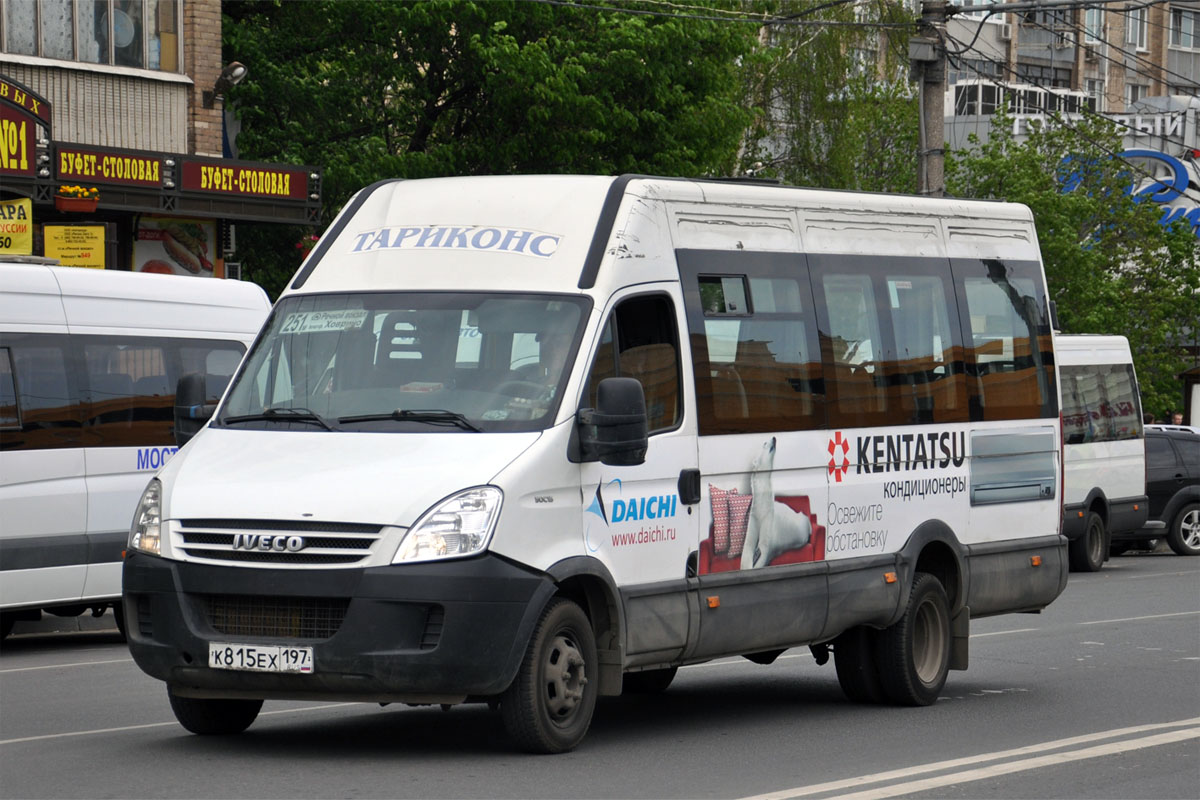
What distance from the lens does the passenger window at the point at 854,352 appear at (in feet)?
34.7

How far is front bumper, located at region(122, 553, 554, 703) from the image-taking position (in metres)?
8.05

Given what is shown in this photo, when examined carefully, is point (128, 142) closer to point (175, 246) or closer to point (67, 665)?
point (175, 246)

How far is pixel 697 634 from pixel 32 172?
1504 cm

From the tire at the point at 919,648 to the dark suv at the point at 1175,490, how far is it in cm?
1700

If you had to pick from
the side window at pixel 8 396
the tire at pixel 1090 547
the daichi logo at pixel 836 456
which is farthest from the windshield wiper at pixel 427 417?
the tire at pixel 1090 547

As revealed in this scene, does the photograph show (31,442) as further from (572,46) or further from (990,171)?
(990,171)

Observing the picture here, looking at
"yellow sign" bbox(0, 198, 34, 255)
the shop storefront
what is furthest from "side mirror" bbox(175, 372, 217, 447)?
"yellow sign" bbox(0, 198, 34, 255)

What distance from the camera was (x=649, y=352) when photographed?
9297 mm

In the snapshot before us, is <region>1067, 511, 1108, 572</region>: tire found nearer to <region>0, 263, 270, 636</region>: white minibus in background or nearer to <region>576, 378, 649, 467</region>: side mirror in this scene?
<region>0, 263, 270, 636</region>: white minibus in background

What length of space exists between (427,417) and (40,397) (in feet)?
20.1

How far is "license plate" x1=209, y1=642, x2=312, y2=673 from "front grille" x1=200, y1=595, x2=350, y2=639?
7cm

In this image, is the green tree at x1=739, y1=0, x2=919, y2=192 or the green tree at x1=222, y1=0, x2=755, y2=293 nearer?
the green tree at x1=222, y1=0, x2=755, y2=293

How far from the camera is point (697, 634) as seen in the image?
936cm

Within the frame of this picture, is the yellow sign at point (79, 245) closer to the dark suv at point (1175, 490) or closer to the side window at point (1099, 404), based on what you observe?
the side window at point (1099, 404)
